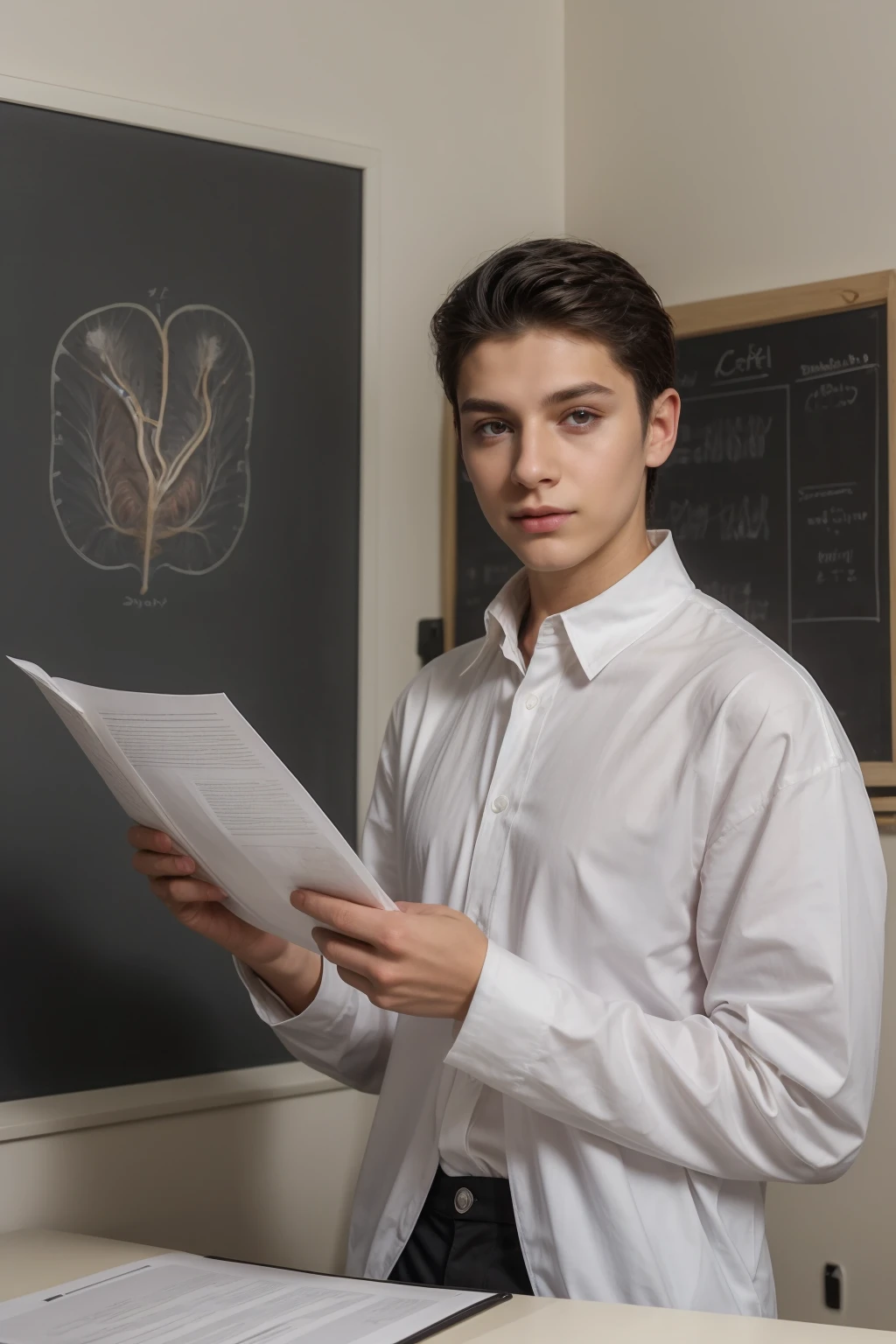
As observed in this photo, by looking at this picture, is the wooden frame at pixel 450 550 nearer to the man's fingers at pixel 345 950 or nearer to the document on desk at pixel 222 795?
the document on desk at pixel 222 795

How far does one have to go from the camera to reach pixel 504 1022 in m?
1.23

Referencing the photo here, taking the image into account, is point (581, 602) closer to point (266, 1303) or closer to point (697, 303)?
point (266, 1303)

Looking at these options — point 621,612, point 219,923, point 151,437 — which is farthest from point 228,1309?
point 151,437

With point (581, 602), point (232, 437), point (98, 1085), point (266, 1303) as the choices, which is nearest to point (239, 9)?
point (232, 437)

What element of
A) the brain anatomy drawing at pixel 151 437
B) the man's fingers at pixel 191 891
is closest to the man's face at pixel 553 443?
the man's fingers at pixel 191 891

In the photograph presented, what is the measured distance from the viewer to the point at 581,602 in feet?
5.10

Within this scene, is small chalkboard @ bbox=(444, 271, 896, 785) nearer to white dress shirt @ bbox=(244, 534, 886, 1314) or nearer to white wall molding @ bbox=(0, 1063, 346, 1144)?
white dress shirt @ bbox=(244, 534, 886, 1314)

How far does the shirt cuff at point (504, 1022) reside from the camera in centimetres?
122

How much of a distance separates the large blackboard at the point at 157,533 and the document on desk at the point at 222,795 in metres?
0.82

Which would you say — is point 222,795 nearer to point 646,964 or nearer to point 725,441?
point 646,964

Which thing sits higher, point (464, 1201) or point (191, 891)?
point (191, 891)

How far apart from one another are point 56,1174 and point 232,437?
1.22 metres

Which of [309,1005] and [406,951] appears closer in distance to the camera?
[406,951]

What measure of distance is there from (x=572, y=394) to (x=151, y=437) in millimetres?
1034
